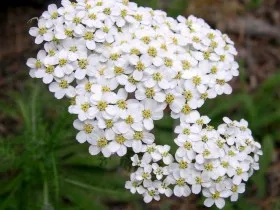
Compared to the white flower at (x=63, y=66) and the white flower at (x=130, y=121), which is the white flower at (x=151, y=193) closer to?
the white flower at (x=130, y=121)

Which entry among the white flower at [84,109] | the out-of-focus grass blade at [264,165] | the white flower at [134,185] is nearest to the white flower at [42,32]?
the white flower at [84,109]

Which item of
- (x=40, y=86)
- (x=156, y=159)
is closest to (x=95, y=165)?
(x=40, y=86)

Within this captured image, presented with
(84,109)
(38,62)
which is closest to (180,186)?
(84,109)

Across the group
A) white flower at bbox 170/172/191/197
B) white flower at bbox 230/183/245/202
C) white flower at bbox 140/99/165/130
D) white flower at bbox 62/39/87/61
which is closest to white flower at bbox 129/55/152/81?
white flower at bbox 140/99/165/130

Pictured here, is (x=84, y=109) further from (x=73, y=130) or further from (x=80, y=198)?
(x=80, y=198)

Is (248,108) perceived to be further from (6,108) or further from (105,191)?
(6,108)

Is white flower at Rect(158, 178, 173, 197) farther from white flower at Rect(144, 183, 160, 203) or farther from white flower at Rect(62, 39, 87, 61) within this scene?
white flower at Rect(62, 39, 87, 61)

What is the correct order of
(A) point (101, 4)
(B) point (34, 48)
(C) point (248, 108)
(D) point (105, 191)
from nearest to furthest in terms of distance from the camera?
(A) point (101, 4), (D) point (105, 191), (C) point (248, 108), (B) point (34, 48)
